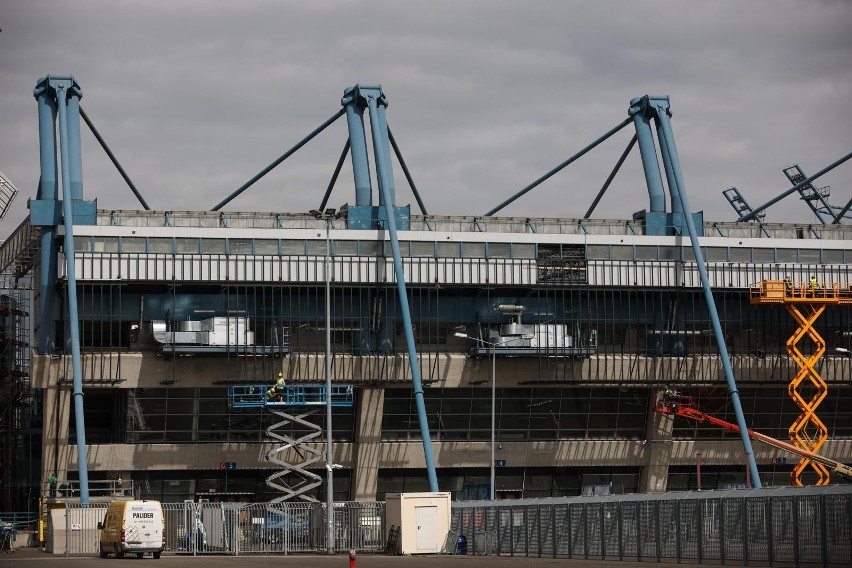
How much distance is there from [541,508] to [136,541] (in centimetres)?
1686

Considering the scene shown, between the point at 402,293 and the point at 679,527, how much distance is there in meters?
39.9

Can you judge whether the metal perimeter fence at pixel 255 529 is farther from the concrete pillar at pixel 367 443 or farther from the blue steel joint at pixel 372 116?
the blue steel joint at pixel 372 116

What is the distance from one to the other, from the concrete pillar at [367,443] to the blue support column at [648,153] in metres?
24.7

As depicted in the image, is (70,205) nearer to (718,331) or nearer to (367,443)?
(367,443)

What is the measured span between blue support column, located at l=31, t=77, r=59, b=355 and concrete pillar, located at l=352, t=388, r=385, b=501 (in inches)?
815

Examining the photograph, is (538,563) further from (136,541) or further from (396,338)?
(396,338)

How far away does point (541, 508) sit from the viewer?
2335 inches

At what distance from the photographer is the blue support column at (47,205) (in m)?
91.0

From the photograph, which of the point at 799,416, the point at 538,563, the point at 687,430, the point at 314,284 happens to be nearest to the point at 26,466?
the point at 314,284

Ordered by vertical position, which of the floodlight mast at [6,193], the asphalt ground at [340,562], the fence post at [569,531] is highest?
the floodlight mast at [6,193]

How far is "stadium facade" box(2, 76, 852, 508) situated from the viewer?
90.9 metres

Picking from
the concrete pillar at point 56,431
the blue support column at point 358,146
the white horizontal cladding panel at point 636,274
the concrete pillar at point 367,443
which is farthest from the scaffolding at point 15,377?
the white horizontal cladding panel at point 636,274

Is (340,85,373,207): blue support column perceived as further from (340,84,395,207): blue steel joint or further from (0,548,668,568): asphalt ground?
(0,548,668,568): asphalt ground

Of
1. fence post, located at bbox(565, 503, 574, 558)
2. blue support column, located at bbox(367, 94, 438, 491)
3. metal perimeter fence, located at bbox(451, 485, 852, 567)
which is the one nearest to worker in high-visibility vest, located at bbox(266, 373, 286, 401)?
blue support column, located at bbox(367, 94, 438, 491)
